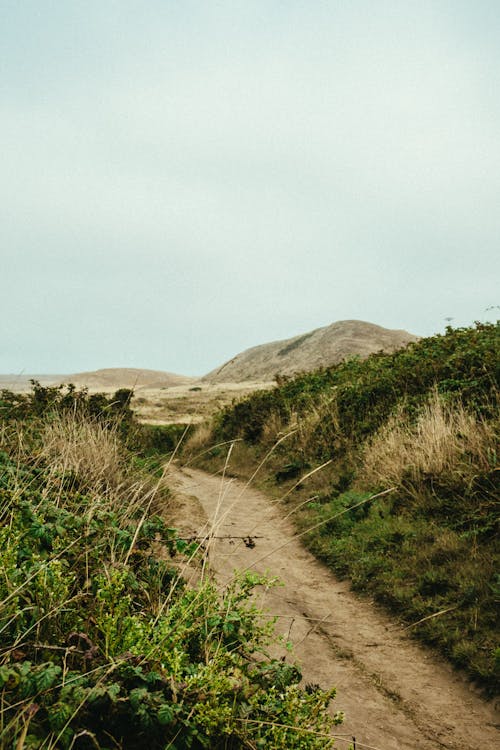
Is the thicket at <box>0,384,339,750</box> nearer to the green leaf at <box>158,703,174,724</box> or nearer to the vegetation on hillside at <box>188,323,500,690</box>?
the green leaf at <box>158,703,174,724</box>

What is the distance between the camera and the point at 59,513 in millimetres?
3934

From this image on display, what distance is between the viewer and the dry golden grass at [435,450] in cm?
682

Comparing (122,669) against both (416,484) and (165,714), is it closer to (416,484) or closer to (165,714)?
(165,714)

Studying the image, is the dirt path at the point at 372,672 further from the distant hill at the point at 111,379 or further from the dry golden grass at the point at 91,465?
the distant hill at the point at 111,379

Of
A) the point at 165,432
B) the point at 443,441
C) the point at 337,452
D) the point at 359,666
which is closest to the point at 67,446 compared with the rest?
the point at 359,666

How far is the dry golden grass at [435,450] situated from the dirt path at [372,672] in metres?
2.04

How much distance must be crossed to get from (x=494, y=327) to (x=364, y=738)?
42.9 feet

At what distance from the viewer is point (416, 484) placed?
7.43 metres

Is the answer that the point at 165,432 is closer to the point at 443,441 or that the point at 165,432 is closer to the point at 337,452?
the point at 337,452

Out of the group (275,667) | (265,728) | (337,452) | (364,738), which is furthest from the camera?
(337,452)

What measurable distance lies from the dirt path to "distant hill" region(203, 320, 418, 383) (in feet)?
168

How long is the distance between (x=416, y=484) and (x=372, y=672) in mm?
3450

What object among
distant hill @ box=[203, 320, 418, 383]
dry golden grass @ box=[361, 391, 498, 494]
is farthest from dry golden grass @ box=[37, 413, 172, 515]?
distant hill @ box=[203, 320, 418, 383]

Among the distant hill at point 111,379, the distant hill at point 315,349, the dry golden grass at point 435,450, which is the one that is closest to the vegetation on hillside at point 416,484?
the dry golden grass at point 435,450
